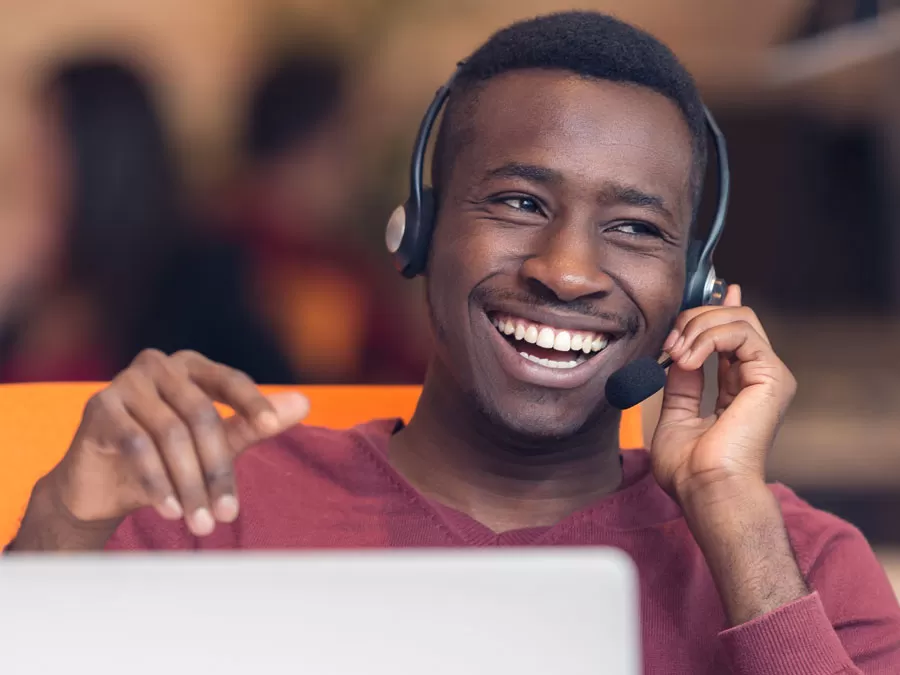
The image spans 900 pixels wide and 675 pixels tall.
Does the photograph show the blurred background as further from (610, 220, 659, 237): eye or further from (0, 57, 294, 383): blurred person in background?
(610, 220, 659, 237): eye

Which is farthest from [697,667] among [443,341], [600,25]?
[600,25]

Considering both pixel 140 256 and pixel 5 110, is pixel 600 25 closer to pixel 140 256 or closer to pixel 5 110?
pixel 140 256

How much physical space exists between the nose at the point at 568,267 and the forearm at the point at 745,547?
9.6 inches

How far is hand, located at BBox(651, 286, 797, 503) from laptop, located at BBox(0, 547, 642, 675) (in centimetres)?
65

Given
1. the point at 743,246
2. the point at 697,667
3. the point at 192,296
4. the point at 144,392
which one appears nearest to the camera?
the point at 144,392

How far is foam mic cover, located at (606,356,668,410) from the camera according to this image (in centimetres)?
111

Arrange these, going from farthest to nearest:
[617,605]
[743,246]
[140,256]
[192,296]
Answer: [743,246], [140,256], [192,296], [617,605]

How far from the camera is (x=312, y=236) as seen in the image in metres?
3.22

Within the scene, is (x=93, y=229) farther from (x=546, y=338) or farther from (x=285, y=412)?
(x=285, y=412)

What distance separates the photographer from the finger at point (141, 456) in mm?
835

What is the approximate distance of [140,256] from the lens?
2.89m

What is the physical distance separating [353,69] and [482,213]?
2489 mm

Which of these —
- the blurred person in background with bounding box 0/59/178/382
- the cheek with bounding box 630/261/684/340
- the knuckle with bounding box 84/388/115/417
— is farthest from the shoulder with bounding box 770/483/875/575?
the blurred person in background with bounding box 0/59/178/382

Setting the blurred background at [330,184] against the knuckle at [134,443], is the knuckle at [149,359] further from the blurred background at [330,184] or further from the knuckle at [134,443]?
the blurred background at [330,184]
